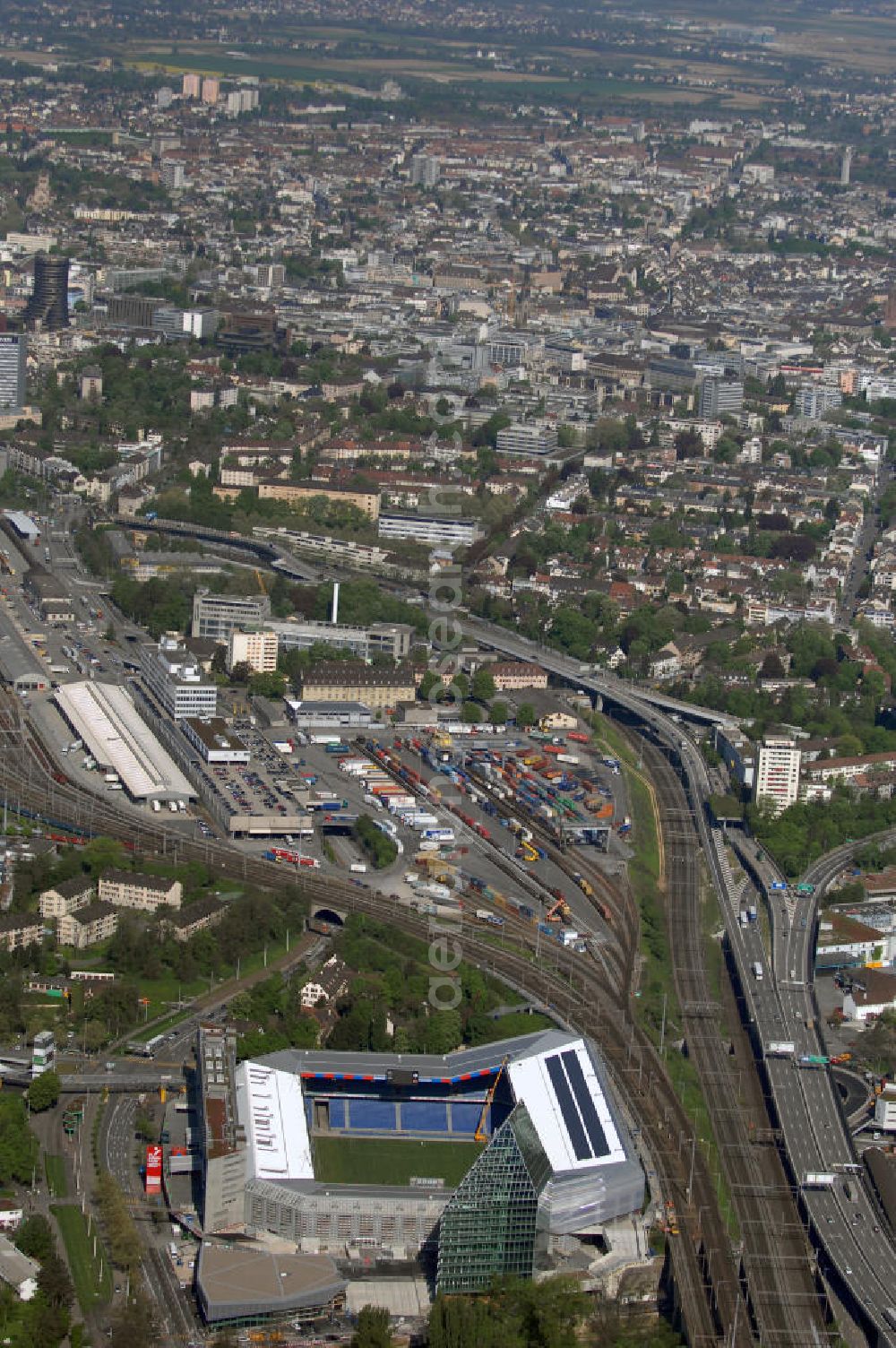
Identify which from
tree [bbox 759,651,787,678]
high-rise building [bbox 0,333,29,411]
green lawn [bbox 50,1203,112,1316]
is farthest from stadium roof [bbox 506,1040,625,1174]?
high-rise building [bbox 0,333,29,411]

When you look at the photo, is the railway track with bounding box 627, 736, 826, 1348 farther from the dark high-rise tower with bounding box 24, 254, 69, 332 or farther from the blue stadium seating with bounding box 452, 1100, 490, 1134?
the dark high-rise tower with bounding box 24, 254, 69, 332

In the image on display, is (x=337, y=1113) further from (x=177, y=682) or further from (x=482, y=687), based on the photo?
(x=482, y=687)

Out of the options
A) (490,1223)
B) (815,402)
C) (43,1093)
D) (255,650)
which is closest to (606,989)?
(43,1093)

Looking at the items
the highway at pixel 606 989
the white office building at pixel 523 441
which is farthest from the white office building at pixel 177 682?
the white office building at pixel 523 441

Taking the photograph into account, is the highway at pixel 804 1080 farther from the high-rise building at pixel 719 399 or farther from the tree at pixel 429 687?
the high-rise building at pixel 719 399

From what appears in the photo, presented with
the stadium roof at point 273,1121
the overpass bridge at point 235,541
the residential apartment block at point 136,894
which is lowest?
the overpass bridge at point 235,541

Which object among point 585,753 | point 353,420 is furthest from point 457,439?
point 585,753
